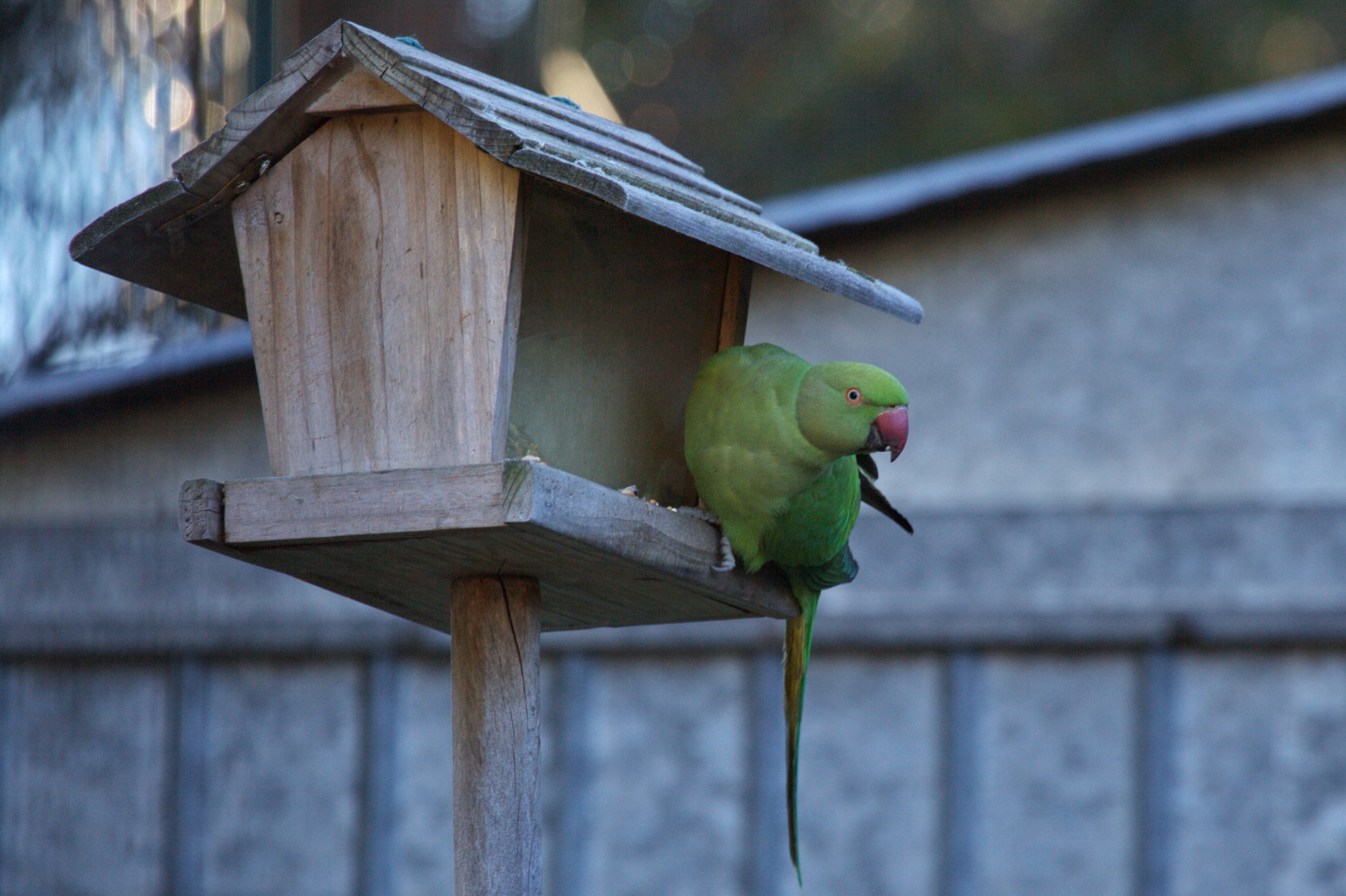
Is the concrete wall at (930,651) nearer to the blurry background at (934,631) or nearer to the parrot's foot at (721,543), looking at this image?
the blurry background at (934,631)

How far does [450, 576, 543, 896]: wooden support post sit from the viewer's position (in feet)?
7.31

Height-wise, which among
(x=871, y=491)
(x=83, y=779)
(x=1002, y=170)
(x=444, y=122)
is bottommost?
(x=83, y=779)

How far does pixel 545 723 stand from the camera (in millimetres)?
4691

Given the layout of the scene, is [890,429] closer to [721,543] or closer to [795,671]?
[721,543]

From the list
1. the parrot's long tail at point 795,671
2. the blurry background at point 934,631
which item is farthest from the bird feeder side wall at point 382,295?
the blurry background at point 934,631

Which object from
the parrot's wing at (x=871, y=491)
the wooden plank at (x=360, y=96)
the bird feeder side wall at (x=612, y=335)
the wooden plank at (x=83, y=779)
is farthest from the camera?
the wooden plank at (x=83, y=779)

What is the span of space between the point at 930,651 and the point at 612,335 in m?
2.56

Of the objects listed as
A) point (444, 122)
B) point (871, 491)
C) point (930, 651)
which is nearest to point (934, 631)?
point (930, 651)

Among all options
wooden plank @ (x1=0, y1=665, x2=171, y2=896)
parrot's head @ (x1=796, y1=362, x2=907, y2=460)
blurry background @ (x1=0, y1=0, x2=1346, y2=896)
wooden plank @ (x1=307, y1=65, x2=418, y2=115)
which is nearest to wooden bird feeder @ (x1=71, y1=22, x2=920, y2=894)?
wooden plank @ (x1=307, y1=65, x2=418, y2=115)

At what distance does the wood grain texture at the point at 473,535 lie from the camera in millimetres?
1917

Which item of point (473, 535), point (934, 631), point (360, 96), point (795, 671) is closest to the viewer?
point (473, 535)

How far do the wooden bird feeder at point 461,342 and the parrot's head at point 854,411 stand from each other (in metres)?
0.16

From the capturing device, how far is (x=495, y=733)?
2256mm

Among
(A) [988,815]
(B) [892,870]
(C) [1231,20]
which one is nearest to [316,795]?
(B) [892,870]
